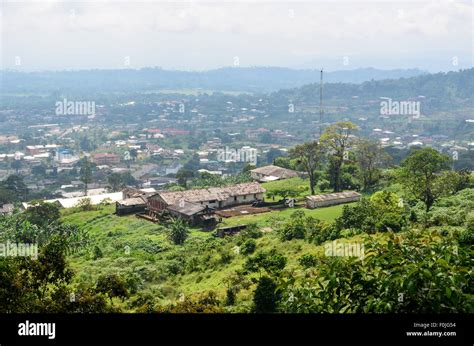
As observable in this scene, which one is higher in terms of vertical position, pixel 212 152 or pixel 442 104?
pixel 442 104

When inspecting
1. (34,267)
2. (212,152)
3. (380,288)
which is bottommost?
(212,152)

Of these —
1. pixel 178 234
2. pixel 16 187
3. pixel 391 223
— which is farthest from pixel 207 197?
pixel 16 187

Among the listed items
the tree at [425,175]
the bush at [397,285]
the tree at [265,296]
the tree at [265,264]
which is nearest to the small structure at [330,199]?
the tree at [425,175]

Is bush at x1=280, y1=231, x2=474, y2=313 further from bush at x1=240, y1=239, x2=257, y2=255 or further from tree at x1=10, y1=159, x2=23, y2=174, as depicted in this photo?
tree at x1=10, y1=159, x2=23, y2=174

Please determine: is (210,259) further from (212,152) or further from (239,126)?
(239,126)

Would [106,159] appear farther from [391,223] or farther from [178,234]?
[391,223]

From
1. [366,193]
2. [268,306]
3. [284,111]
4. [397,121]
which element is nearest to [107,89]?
[284,111]

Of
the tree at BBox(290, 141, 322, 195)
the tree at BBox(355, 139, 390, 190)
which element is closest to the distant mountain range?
the tree at BBox(290, 141, 322, 195)
